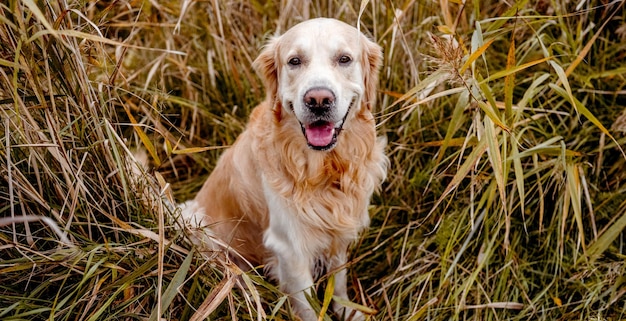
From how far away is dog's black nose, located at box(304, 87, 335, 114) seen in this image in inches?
86.3

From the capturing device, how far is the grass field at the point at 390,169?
2.00 meters

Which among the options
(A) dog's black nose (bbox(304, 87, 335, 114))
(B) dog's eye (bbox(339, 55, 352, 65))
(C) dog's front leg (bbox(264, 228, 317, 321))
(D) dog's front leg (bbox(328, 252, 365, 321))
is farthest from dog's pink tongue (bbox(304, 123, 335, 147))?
(D) dog's front leg (bbox(328, 252, 365, 321))

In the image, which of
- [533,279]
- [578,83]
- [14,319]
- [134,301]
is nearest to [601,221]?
[533,279]

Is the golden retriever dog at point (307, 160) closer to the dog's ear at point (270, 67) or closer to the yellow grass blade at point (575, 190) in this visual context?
the dog's ear at point (270, 67)

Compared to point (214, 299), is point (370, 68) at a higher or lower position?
higher

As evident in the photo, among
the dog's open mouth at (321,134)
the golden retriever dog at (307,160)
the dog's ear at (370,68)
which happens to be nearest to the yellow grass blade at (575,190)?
the golden retriever dog at (307,160)

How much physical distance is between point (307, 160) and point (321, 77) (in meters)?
0.42

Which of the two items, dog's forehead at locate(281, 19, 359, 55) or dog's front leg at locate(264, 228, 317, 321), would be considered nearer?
dog's forehead at locate(281, 19, 359, 55)

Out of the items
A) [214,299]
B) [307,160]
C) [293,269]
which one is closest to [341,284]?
[293,269]

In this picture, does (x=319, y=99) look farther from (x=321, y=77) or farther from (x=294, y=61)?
(x=294, y=61)

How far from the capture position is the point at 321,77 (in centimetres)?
223

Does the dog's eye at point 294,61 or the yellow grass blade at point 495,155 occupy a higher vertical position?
the dog's eye at point 294,61

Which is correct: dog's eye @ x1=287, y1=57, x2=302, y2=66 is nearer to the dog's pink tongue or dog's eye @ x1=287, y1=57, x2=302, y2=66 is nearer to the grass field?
the dog's pink tongue

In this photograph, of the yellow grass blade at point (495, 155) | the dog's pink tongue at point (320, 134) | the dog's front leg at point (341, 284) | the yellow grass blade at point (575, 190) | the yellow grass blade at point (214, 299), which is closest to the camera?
the yellow grass blade at point (214, 299)
